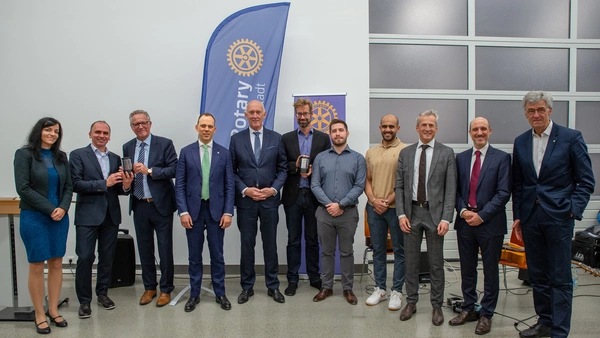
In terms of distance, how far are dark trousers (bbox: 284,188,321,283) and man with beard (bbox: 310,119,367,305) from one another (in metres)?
0.20

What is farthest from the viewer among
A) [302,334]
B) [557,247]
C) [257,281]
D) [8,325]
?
[257,281]

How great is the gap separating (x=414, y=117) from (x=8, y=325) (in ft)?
15.9

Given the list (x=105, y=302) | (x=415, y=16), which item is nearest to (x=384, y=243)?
(x=105, y=302)

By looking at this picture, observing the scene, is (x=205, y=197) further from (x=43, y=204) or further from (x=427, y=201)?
(x=427, y=201)

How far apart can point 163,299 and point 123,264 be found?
A: 978 millimetres

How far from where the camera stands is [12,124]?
460 centimetres

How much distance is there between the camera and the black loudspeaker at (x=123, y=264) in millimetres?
4195

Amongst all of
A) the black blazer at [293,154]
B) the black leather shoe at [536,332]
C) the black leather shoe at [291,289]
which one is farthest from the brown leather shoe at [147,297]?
the black leather shoe at [536,332]

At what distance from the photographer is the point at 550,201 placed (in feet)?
8.73

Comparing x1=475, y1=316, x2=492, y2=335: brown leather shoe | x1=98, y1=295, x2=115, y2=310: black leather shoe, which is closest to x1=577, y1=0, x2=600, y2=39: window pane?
x1=475, y1=316, x2=492, y2=335: brown leather shoe

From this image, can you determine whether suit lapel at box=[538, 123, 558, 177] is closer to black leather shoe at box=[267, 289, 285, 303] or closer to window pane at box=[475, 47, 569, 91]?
black leather shoe at box=[267, 289, 285, 303]

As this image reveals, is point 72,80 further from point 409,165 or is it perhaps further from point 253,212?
point 409,165

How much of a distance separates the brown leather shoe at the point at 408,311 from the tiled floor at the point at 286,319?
0.04 meters

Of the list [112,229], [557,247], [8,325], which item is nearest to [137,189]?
[112,229]
